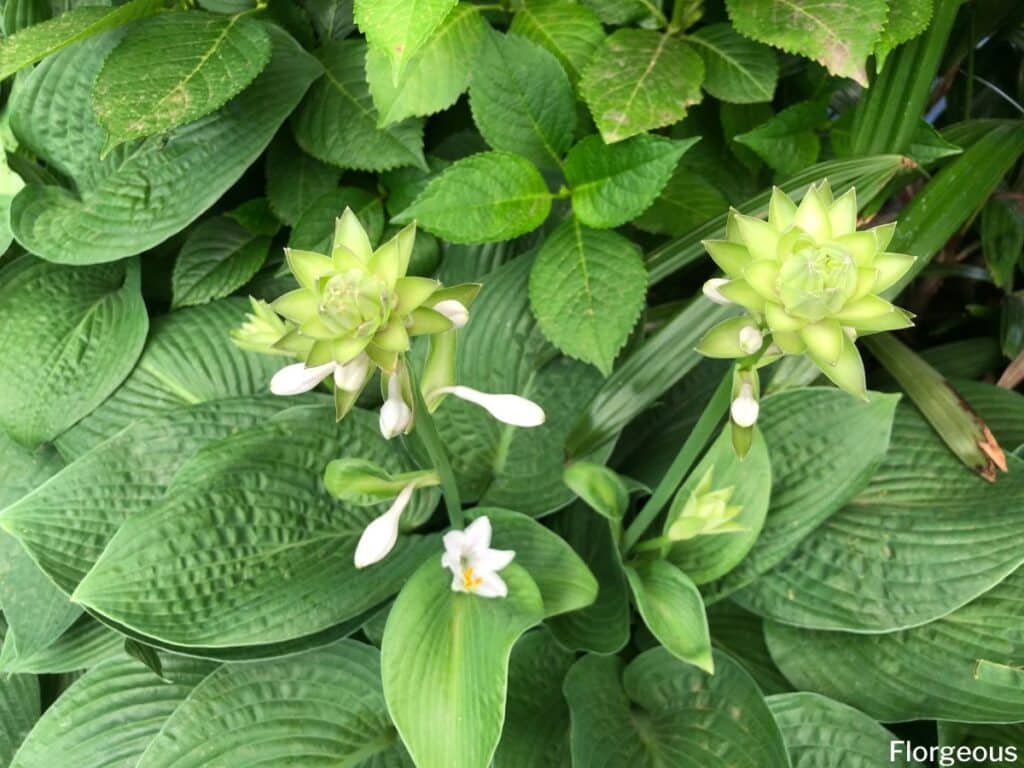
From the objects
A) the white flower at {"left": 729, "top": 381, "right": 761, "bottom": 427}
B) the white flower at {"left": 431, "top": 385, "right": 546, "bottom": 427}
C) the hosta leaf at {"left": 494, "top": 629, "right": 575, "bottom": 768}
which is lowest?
the hosta leaf at {"left": 494, "top": 629, "right": 575, "bottom": 768}

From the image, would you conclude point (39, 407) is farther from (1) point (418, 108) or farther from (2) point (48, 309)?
(1) point (418, 108)

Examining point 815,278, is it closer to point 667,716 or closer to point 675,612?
point 675,612

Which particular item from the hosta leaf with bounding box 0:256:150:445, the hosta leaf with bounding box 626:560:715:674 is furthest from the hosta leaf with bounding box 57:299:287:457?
the hosta leaf with bounding box 626:560:715:674

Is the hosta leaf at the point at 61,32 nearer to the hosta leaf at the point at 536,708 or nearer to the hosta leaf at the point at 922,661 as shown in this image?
the hosta leaf at the point at 536,708

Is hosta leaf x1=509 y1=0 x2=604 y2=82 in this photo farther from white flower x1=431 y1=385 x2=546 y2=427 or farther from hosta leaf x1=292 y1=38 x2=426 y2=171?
white flower x1=431 y1=385 x2=546 y2=427

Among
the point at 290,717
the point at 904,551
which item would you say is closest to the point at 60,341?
the point at 290,717

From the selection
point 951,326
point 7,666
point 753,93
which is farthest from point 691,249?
point 7,666
